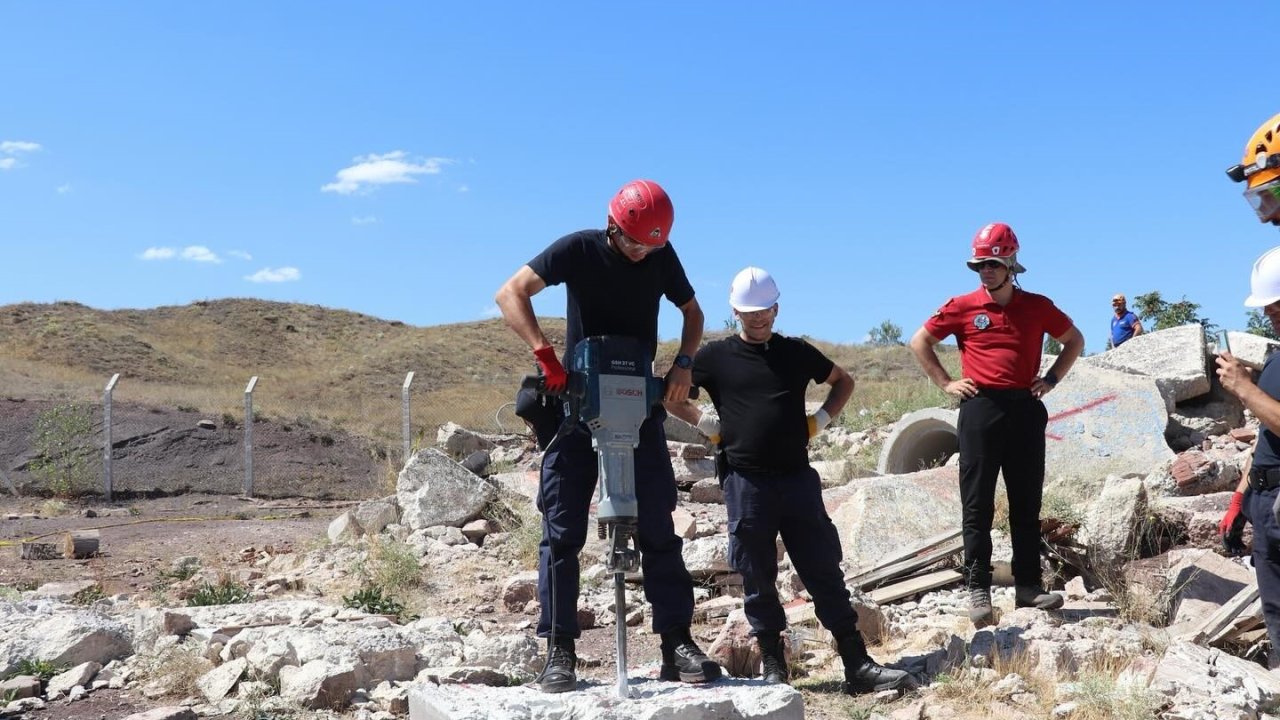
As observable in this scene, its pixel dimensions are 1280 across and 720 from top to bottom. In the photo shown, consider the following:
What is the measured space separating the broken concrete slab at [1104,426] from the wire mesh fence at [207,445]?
20.7 ft

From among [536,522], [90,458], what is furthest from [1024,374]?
[90,458]

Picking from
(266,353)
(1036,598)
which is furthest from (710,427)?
(266,353)

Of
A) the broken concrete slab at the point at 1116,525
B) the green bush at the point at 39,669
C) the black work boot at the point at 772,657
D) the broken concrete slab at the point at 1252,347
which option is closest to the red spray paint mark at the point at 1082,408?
the broken concrete slab at the point at 1252,347

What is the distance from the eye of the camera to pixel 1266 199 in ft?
12.1

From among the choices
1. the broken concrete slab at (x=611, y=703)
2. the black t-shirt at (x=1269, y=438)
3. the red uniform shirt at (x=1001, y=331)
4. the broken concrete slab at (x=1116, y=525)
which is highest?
the red uniform shirt at (x=1001, y=331)

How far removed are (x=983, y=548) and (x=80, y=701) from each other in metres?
4.26

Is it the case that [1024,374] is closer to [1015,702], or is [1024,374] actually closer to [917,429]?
[1015,702]

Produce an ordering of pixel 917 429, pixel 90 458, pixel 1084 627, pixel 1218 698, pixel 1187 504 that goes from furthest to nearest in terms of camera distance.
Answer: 1. pixel 90 458
2. pixel 917 429
3. pixel 1187 504
4. pixel 1084 627
5. pixel 1218 698

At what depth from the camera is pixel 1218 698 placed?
4098 millimetres

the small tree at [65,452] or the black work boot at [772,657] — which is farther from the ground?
the small tree at [65,452]

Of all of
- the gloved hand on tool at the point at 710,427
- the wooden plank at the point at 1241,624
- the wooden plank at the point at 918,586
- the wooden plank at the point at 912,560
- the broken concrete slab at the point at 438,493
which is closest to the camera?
the gloved hand on tool at the point at 710,427

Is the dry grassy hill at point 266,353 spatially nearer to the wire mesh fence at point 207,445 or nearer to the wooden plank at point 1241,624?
the wire mesh fence at point 207,445

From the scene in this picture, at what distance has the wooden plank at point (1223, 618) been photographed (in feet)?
16.4

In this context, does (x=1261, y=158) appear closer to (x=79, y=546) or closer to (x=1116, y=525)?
(x=1116, y=525)
